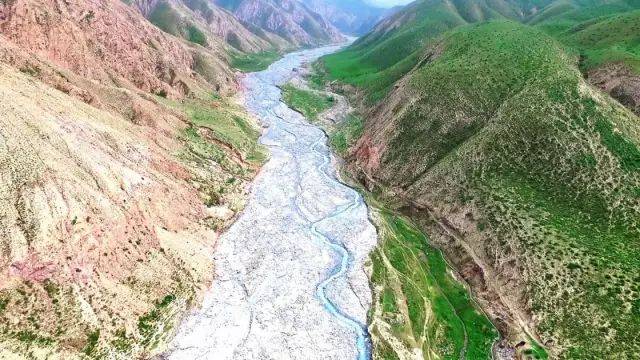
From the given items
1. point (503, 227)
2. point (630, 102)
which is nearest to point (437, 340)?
point (503, 227)

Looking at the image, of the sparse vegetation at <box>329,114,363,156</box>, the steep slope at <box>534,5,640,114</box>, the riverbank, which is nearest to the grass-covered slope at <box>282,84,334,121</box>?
the sparse vegetation at <box>329,114,363,156</box>

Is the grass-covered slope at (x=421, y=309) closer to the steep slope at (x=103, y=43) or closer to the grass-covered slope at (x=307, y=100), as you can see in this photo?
the steep slope at (x=103, y=43)

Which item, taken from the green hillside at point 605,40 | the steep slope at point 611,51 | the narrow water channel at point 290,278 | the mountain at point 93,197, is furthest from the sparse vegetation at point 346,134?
the green hillside at point 605,40

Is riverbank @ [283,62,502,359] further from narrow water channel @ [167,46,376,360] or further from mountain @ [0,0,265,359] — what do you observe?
mountain @ [0,0,265,359]

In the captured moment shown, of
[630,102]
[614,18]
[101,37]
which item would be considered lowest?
[101,37]

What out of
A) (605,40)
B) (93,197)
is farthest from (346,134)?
(93,197)

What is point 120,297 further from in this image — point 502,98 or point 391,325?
point 502,98
